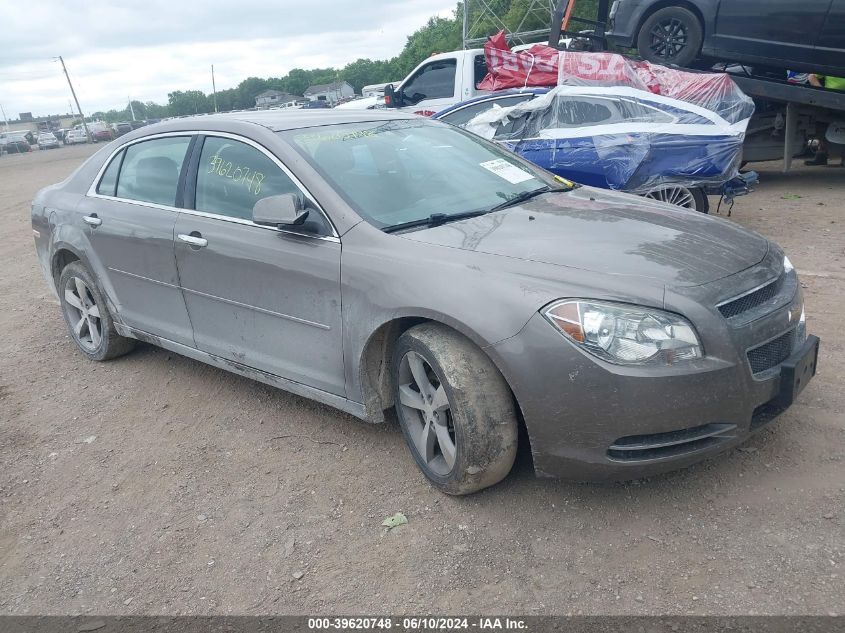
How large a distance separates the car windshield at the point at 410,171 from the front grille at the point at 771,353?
1425mm

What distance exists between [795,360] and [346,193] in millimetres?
2102

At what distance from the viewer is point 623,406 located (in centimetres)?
256

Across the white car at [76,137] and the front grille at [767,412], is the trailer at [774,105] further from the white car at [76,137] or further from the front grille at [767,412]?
the white car at [76,137]

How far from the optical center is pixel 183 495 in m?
3.44

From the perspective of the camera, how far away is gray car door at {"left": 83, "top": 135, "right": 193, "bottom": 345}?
418 cm

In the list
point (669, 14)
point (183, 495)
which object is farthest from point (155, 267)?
point (669, 14)

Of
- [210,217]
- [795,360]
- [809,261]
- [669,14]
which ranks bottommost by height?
[809,261]

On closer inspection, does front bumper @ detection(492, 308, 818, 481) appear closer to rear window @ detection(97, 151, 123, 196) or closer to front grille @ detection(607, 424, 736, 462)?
front grille @ detection(607, 424, 736, 462)

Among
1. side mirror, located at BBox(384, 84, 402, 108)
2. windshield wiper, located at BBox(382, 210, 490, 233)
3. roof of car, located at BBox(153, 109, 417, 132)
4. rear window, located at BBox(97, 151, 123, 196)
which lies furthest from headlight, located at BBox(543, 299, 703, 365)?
side mirror, located at BBox(384, 84, 402, 108)

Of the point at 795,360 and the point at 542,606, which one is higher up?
the point at 795,360

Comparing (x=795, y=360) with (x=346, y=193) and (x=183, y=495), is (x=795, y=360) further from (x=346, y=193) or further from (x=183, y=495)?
(x=183, y=495)

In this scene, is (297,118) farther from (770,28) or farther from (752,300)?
(770,28)

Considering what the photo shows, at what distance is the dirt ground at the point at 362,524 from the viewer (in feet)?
8.38

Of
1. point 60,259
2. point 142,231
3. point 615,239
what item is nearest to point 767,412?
point 615,239
